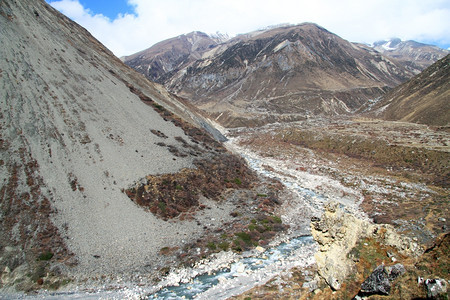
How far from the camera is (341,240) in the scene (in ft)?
41.4

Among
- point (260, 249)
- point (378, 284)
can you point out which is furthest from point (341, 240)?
point (260, 249)

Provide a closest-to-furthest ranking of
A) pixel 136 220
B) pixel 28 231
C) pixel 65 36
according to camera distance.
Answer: pixel 28 231, pixel 136 220, pixel 65 36

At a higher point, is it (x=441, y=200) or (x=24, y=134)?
(x=24, y=134)

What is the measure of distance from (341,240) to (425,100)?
345 ft

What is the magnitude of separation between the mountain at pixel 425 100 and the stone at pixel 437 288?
86852 mm

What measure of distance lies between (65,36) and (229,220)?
54.5 m

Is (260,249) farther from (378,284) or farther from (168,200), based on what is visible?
(378,284)

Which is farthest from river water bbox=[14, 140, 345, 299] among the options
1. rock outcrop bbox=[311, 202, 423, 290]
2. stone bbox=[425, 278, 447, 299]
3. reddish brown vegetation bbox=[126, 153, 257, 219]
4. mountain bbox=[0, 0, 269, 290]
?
stone bbox=[425, 278, 447, 299]

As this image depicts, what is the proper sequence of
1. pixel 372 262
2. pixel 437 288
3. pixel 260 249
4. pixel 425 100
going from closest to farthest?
pixel 437 288
pixel 372 262
pixel 260 249
pixel 425 100

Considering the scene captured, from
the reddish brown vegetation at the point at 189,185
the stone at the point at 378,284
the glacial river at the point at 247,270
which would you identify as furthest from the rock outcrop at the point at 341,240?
the reddish brown vegetation at the point at 189,185

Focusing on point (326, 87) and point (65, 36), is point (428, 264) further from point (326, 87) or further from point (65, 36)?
point (326, 87)

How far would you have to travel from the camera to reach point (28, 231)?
2356cm

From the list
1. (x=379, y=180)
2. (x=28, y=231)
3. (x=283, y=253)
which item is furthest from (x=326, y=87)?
(x=28, y=231)

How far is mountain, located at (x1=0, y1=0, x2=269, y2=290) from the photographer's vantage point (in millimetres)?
23016
